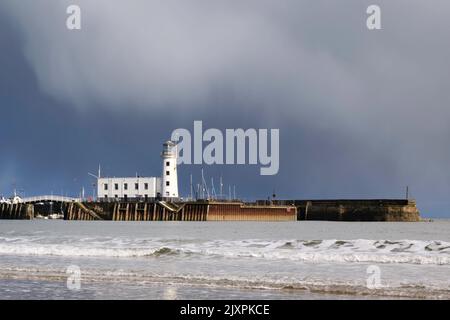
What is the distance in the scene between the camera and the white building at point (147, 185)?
92375 millimetres

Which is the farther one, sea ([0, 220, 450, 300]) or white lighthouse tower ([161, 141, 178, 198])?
white lighthouse tower ([161, 141, 178, 198])

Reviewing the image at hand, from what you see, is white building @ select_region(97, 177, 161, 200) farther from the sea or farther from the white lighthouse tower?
the sea

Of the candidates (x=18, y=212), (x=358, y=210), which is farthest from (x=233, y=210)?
(x=18, y=212)

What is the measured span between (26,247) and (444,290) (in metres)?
20.5

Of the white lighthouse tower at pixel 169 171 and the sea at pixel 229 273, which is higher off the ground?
the white lighthouse tower at pixel 169 171

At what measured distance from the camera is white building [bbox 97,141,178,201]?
92375 mm

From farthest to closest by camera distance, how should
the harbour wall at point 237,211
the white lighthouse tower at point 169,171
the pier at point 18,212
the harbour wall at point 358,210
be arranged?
the pier at point 18,212, the harbour wall at point 358,210, the white lighthouse tower at point 169,171, the harbour wall at point 237,211

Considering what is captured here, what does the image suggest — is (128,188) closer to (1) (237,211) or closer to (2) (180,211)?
(2) (180,211)

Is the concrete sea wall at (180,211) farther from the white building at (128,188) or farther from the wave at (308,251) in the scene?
the wave at (308,251)

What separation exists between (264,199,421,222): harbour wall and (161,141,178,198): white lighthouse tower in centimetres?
1698

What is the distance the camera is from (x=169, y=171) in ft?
303

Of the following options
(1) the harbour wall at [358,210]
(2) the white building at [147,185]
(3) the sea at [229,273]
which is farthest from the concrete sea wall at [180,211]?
(3) the sea at [229,273]

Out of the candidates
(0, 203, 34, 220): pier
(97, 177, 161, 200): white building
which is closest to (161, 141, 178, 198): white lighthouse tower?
(97, 177, 161, 200): white building

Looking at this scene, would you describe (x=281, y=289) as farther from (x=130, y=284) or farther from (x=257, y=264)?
(x=257, y=264)
